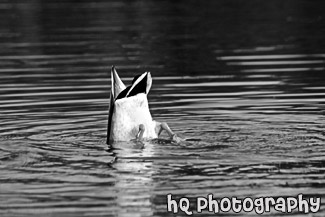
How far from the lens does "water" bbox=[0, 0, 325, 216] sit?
420 inches

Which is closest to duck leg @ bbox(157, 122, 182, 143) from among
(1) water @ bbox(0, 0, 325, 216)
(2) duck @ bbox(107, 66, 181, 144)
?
(2) duck @ bbox(107, 66, 181, 144)

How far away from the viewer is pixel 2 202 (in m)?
10.4

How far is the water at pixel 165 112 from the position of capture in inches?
420

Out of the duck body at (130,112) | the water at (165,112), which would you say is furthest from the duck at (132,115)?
the water at (165,112)

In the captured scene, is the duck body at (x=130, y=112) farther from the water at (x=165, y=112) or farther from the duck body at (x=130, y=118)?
the water at (x=165, y=112)

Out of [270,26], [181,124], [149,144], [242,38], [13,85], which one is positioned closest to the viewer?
[149,144]

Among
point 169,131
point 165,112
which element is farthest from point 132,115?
point 165,112

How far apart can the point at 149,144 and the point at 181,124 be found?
58.6 inches

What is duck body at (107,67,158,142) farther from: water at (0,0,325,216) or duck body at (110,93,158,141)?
water at (0,0,325,216)

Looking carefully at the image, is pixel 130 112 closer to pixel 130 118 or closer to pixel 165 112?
pixel 130 118

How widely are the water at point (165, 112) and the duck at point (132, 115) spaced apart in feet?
0.67

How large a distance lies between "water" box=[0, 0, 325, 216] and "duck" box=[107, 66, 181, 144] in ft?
0.67

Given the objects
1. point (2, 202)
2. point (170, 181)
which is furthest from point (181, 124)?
point (2, 202)

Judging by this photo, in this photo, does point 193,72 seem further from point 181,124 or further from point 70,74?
point 181,124
